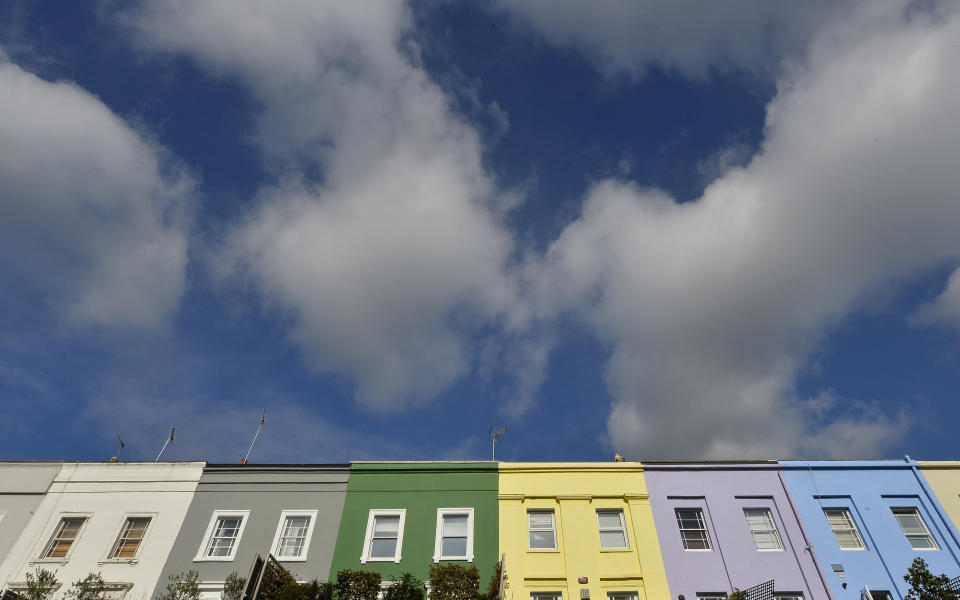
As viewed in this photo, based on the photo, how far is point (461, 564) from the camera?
21.2 metres

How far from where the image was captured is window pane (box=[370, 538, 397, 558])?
71.7 ft

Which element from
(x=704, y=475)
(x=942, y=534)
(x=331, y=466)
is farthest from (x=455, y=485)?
(x=942, y=534)

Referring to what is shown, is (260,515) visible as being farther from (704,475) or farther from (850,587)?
(850,587)

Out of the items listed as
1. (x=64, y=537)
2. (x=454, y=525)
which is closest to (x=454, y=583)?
(x=454, y=525)

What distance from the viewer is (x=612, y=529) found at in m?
22.7

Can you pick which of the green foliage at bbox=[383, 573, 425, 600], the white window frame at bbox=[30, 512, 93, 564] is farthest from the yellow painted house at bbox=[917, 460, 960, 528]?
the white window frame at bbox=[30, 512, 93, 564]

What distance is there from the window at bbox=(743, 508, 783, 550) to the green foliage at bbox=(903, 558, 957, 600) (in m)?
4.26

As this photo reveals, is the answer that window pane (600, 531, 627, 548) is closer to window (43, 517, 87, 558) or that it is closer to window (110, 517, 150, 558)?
window (110, 517, 150, 558)

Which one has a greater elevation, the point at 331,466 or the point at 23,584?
the point at 331,466

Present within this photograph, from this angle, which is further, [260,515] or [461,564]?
[260,515]

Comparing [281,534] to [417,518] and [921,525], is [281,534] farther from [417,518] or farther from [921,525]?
[921,525]

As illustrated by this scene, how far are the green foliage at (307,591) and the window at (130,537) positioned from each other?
7201 mm

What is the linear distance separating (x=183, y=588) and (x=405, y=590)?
7818 millimetres

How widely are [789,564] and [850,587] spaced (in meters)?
2.08
